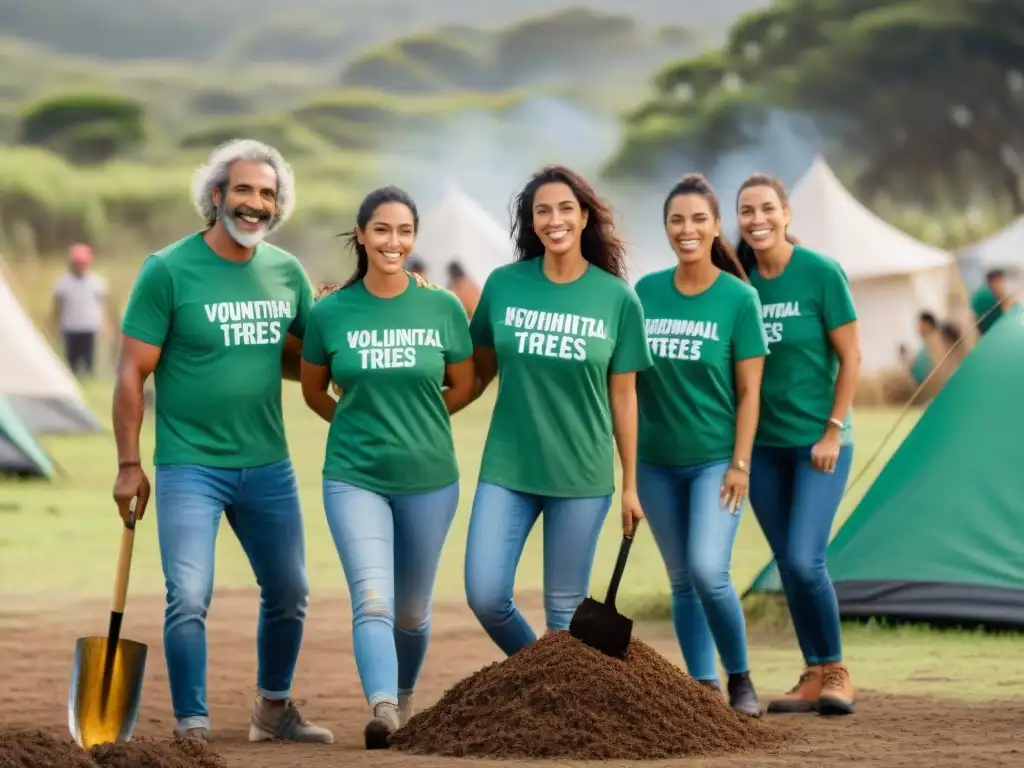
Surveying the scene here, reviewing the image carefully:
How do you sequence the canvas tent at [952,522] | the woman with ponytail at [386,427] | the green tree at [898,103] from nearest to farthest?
the woman with ponytail at [386,427] < the canvas tent at [952,522] < the green tree at [898,103]

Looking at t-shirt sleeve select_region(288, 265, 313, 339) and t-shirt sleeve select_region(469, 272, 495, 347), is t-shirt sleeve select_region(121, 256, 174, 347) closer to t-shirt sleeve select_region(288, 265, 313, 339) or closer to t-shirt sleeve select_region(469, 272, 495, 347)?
t-shirt sleeve select_region(288, 265, 313, 339)

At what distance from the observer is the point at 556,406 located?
5953 mm

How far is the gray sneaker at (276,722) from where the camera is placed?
6.36 meters

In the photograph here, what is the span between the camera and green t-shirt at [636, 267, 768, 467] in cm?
635

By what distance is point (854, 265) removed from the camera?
92.0 ft

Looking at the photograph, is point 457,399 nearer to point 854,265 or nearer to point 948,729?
point 948,729

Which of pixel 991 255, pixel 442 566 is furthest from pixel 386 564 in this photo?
pixel 991 255

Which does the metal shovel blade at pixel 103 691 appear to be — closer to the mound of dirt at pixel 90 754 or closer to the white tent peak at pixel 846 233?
the mound of dirt at pixel 90 754

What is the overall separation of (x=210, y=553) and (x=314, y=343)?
0.70m

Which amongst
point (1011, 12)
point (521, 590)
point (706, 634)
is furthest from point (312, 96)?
point (706, 634)

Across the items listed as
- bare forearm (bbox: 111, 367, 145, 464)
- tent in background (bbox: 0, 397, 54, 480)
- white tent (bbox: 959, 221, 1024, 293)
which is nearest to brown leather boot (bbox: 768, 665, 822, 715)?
bare forearm (bbox: 111, 367, 145, 464)

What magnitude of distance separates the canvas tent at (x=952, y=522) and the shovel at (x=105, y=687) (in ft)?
12.2

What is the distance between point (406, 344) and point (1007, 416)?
3640 mm

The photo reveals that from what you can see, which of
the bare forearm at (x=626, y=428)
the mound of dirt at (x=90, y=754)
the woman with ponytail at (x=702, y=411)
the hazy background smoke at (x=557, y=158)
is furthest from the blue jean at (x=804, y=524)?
the hazy background smoke at (x=557, y=158)
